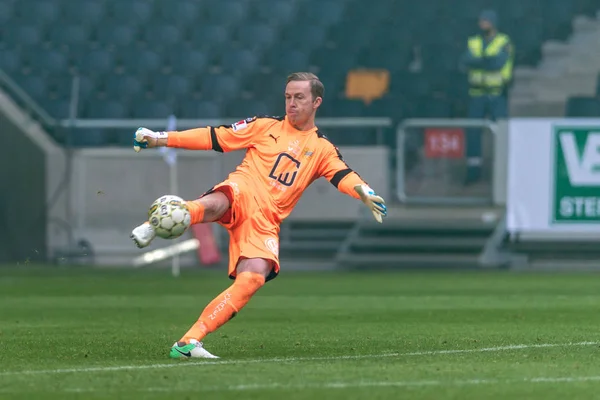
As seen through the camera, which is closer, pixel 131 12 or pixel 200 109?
pixel 200 109

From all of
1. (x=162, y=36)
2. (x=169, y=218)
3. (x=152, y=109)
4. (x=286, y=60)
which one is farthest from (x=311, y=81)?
(x=162, y=36)

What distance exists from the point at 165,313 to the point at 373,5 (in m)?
11.8

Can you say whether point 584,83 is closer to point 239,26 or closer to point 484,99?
point 484,99

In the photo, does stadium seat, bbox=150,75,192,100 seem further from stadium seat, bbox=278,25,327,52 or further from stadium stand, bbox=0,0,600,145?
stadium seat, bbox=278,25,327,52

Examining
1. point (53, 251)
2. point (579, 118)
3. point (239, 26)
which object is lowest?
point (53, 251)

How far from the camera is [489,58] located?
70.1 feet

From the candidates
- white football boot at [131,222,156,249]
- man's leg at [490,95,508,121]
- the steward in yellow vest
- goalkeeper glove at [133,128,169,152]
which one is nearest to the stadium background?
man's leg at [490,95,508,121]

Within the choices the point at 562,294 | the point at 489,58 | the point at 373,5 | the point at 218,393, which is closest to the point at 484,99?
the point at 489,58

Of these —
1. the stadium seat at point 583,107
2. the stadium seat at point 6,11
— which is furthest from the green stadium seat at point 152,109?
the stadium seat at point 583,107

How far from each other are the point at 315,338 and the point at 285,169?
178cm

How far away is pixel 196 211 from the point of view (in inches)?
327

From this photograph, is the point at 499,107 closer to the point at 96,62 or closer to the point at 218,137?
the point at 96,62

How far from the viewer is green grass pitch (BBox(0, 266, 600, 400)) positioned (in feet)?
23.1

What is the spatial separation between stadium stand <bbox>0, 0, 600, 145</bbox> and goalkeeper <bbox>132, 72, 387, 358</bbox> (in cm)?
1289
